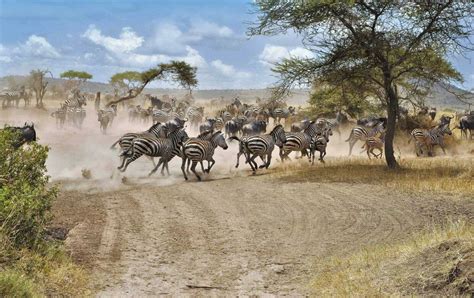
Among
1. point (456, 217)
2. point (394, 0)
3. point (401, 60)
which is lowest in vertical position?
point (456, 217)

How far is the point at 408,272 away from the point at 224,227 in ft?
17.7

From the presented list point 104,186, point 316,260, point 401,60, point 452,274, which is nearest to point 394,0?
point 401,60

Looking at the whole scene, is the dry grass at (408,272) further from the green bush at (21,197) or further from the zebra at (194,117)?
the zebra at (194,117)

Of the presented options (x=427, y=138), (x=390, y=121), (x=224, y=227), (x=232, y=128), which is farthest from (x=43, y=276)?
(x=232, y=128)

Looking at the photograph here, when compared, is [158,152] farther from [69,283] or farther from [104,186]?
[69,283]

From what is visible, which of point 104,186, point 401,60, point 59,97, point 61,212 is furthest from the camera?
point 59,97

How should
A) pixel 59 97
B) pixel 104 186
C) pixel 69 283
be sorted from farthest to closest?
→ pixel 59 97, pixel 104 186, pixel 69 283

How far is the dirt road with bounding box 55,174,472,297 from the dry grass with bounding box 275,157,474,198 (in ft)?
3.51

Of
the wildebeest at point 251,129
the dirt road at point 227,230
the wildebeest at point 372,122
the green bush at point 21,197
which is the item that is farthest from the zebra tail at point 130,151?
the wildebeest at point 372,122

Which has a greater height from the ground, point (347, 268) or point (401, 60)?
point (401, 60)

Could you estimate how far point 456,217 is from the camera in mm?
13164

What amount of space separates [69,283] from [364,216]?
24.7ft

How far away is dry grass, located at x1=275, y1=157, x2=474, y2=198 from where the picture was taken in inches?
648

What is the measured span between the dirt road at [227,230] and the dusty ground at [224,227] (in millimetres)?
22
